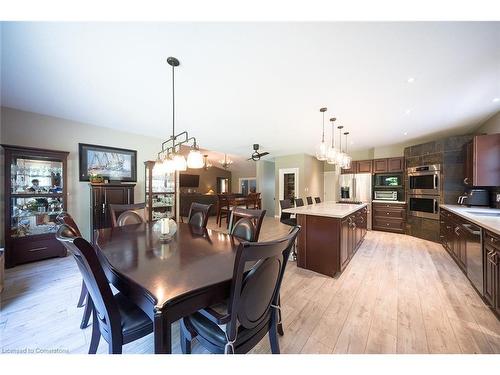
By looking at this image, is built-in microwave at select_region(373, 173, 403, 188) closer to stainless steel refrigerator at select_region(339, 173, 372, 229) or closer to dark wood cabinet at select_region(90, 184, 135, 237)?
stainless steel refrigerator at select_region(339, 173, 372, 229)

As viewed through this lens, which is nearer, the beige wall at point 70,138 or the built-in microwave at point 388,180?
the beige wall at point 70,138

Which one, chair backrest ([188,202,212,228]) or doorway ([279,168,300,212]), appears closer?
chair backrest ([188,202,212,228])

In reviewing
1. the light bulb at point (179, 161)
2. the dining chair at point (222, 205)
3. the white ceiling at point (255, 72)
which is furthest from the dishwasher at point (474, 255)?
the dining chair at point (222, 205)

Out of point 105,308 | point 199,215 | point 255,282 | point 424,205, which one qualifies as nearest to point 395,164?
point 424,205

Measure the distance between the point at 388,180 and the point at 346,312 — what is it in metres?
4.39

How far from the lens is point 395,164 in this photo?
4852mm

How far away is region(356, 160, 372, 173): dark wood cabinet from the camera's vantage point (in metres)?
5.21

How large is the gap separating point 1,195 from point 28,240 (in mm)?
795

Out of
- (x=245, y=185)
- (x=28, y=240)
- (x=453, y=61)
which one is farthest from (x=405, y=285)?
(x=245, y=185)

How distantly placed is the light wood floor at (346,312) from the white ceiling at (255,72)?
2.44 meters

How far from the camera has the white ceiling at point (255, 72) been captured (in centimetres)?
147

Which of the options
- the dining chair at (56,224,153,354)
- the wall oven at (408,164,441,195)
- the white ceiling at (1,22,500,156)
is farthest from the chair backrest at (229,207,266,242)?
the wall oven at (408,164,441,195)

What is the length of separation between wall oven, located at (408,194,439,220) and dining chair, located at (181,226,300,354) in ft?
15.3

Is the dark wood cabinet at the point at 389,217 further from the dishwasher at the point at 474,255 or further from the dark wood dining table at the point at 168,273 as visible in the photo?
the dark wood dining table at the point at 168,273
